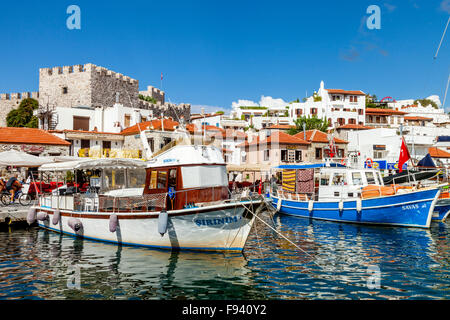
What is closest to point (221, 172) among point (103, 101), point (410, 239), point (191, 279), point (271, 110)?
point (191, 279)

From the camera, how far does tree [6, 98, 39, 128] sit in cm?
5272

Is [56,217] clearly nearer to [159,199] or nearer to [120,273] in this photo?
[159,199]

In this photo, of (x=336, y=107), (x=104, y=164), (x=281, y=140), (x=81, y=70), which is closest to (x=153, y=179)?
(x=104, y=164)

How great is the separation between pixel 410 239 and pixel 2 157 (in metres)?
21.7

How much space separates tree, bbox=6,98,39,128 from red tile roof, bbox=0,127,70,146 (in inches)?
845

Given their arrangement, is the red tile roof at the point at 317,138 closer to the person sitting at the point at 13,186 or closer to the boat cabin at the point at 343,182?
the boat cabin at the point at 343,182

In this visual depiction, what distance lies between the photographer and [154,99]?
217ft

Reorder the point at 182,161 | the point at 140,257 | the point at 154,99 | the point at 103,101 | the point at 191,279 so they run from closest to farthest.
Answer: the point at 191,279 → the point at 140,257 → the point at 182,161 → the point at 103,101 → the point at 154,99

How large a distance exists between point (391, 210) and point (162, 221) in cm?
1272

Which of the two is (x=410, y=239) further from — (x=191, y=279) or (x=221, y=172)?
(x=191, y=279)

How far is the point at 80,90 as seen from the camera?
51.2m

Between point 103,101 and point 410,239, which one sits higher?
point 103,101

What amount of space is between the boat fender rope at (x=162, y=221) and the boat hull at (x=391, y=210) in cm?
1217
